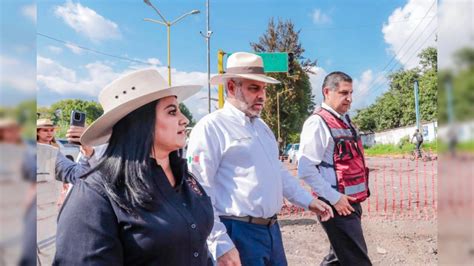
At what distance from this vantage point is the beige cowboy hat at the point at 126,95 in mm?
1468

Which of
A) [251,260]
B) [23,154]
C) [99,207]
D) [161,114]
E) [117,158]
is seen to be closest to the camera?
[23,154]

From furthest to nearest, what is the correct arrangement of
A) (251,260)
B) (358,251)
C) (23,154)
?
(358,251)
(251,260)
(23,154)

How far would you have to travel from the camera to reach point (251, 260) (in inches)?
86.0

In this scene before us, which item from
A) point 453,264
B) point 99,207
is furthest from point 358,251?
point 453,264

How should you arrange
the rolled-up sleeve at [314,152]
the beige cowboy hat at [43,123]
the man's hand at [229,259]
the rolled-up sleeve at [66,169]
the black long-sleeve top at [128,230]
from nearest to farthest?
the beige cowboy hat at [43,123] < the black long-sleeve top at [128,230] < the man's hand at [229,259] < the rolled-up sleeve at [314,152] < the rolled-up sleeve at [66,169]

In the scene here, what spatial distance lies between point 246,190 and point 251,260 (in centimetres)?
39

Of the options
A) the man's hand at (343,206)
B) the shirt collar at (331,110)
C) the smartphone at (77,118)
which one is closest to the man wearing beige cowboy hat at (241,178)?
the man's hand at (343,206)

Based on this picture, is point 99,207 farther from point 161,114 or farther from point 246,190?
point 246,190

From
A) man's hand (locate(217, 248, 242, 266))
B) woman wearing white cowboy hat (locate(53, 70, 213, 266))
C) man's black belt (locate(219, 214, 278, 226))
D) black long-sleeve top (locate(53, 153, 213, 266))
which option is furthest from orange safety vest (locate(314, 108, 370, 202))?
black long-sleeve top (locate(53, 153, 213, 266))

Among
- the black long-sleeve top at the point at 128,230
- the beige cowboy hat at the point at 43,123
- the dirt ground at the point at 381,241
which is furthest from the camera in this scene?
the dirt ground at the point at 381,241

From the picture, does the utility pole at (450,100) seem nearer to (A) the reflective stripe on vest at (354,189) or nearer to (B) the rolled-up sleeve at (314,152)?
(B) the rolled-up sleeve at (314,152)

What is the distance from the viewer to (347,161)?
2.99m

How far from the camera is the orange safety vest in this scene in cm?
297

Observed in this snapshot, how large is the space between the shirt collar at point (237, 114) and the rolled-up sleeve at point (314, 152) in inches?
28.4
